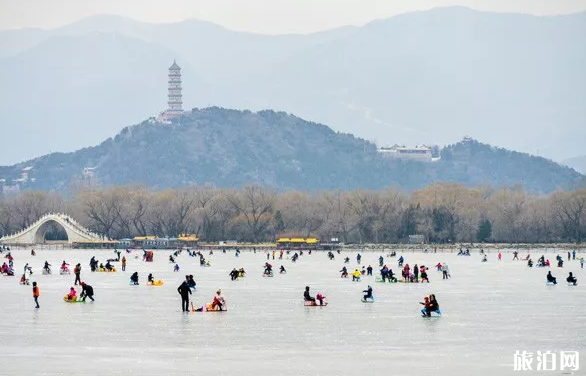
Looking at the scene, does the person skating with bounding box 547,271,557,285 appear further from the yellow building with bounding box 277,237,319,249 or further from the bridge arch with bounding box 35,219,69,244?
the bridge arch with bounding box 35,219,69,244

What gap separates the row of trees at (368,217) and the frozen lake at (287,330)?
341 ft

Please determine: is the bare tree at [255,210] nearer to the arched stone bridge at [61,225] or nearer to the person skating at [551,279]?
the arched stone bridge at [61,225]

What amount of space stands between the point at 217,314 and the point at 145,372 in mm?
17651

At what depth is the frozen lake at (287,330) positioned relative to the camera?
39031mm

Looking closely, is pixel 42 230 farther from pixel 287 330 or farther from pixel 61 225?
pixel 287 330

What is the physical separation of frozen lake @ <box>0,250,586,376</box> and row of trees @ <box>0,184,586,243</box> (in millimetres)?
103987

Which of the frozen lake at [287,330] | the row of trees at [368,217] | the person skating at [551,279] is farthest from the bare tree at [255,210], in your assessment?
the frozen lake at [287,330]

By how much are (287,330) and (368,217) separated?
440 feet

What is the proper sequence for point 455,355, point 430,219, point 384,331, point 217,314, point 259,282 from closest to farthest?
1. point 455,355
2. point 384,331
3. point 217,314
4. point 259,282
5. point 430,219

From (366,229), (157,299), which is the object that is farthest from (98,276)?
(366,229)

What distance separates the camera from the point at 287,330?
4841 cm

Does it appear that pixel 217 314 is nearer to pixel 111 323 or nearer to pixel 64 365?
pixel 111 323

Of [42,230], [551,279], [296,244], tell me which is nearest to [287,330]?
[551,279]

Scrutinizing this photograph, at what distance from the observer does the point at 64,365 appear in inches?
1526
